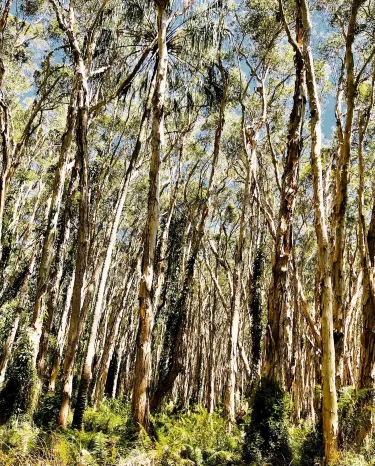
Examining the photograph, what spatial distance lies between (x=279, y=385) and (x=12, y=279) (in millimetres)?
15676

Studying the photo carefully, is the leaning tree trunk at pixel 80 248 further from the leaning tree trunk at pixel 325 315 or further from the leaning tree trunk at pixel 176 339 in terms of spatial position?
the leaning tree trunk at pixel 325 315

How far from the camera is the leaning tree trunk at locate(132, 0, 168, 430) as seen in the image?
690cm

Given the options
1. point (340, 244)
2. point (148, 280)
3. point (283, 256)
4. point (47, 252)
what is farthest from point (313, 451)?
point (47, 252)

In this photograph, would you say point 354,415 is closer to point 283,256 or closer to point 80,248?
point 283,256

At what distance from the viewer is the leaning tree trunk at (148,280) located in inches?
272

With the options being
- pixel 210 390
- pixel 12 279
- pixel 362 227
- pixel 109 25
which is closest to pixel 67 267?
pixel 12 279

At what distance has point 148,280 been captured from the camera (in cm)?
727

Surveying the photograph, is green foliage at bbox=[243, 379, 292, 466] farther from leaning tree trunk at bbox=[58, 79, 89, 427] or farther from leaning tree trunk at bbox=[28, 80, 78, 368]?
leaning tree trunk at bbox=[28, 80, 78, 368]

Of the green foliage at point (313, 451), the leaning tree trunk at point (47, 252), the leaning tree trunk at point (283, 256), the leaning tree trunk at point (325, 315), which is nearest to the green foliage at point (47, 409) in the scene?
the leaning tree trunk at point (47, 252)

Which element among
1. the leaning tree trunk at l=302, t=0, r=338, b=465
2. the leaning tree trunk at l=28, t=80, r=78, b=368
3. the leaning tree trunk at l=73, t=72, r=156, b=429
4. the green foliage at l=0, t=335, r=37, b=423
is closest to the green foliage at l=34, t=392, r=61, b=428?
the leaning tree trunk at l=73, t=72, r=156, b=429

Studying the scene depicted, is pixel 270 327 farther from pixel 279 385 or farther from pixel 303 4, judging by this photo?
pixel 303 4

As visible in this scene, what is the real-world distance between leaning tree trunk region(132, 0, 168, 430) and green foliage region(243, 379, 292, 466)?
1.88 meters

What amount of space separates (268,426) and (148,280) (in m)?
3.25

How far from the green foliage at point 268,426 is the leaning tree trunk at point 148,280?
188 centimetres
